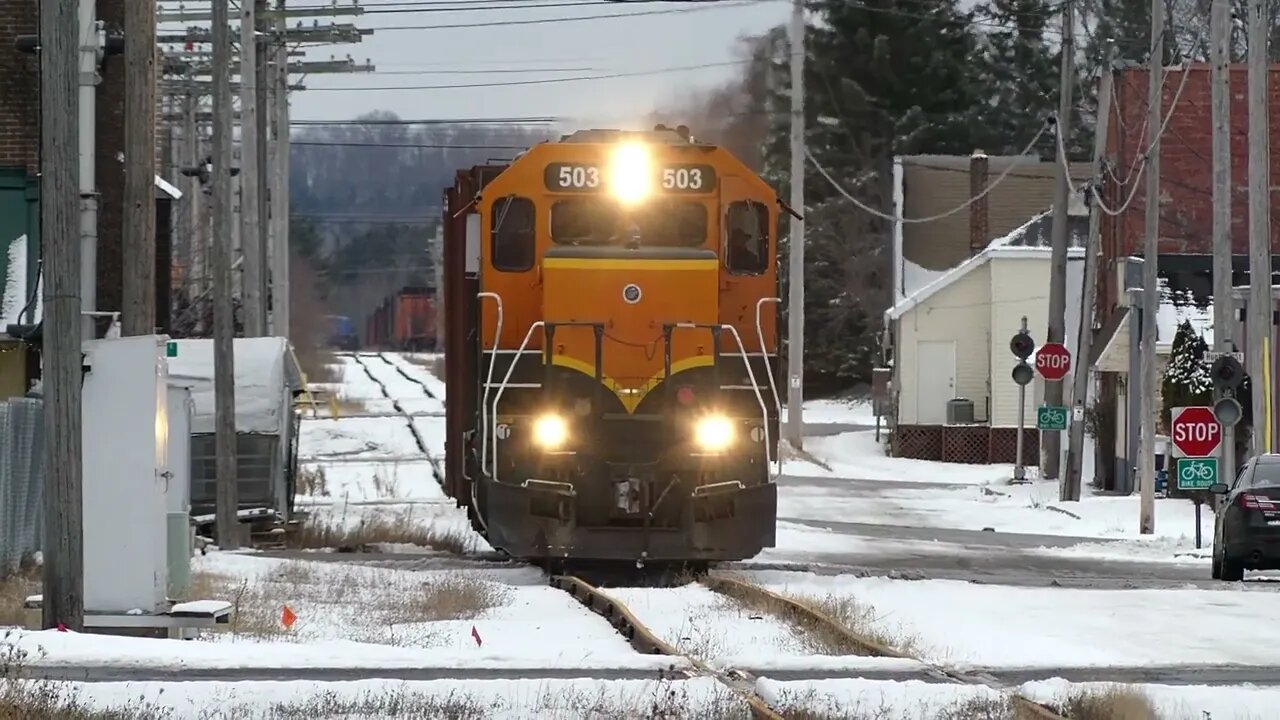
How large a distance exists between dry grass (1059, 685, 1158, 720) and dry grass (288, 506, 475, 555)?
1562cm

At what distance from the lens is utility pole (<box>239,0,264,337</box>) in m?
32.4

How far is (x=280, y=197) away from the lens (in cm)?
4616

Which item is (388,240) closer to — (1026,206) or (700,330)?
(1026,206)

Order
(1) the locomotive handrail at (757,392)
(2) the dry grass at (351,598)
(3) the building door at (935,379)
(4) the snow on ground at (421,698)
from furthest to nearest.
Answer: (3) the building door at (935,379) < (1) the locomotive handrail at (757,392) < (2) the dry grass at (351,598) < (4) the snow on ground at (421,698)

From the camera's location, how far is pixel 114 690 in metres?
11.1

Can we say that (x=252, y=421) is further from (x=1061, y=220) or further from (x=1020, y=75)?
(x=1020, y=75)

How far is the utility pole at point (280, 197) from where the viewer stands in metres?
44.8

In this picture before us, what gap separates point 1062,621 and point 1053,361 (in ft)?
69.4

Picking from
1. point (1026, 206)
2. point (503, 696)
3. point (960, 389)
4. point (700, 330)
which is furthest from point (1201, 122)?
point (503, 696)

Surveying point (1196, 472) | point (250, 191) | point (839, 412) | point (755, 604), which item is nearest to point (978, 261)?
point (839, 412)

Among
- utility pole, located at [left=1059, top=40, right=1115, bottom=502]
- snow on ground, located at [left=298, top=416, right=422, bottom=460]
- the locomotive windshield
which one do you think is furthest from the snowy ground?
snow on ground, located at [left=298, top=416, right=422, bottom=460]

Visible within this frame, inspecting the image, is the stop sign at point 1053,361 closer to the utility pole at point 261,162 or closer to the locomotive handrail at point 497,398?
the utility pole at point 261,162

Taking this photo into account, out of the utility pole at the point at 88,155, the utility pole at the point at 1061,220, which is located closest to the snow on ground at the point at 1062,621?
the utility pole at the point at 88,155

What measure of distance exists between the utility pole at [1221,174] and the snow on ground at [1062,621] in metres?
8.05
